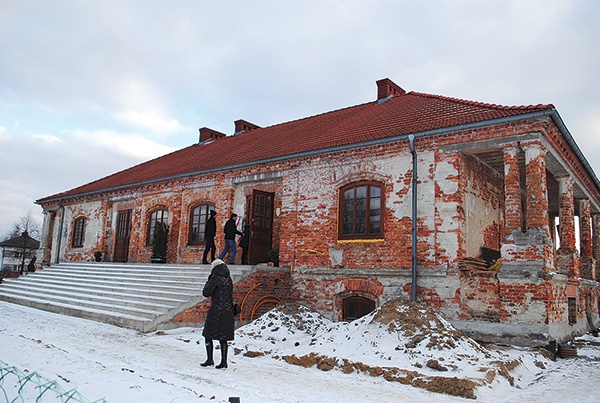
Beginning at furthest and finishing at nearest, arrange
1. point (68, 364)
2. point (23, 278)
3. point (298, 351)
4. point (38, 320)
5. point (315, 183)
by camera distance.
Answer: point (23, 278)
point (315, 183)
point (38, 320)
point (298, 351)
point (68, 364)

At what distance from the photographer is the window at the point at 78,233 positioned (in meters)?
22.8

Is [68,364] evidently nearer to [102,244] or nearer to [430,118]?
[430,118]

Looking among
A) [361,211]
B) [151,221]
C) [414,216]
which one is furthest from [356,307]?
[151,221]

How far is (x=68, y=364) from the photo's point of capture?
7168 mm

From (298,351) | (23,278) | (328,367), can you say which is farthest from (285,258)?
(23,278)

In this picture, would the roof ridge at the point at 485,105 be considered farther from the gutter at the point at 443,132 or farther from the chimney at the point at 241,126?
the chimney at the point at 241,126

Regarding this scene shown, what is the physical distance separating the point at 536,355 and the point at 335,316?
494 cm

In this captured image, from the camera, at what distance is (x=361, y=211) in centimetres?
1275

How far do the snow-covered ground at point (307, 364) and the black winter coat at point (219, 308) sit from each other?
0.55 meters

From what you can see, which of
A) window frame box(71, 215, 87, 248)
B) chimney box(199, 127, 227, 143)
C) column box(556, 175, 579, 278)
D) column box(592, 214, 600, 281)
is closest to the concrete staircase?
window frame box(71, 215, 87, 248)

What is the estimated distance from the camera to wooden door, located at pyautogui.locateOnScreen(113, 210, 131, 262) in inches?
808

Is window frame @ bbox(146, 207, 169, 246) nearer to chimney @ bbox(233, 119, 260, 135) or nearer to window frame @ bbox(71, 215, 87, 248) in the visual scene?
window frame @ bbox(71, 215, 87, 248)

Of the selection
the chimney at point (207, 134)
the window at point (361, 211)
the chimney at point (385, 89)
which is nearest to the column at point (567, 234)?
the window at point (361, 211)

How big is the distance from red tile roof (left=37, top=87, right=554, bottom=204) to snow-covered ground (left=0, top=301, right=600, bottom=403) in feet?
16.2
